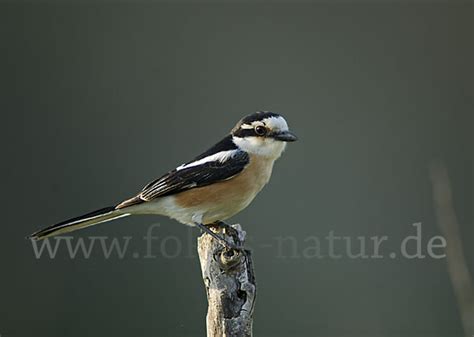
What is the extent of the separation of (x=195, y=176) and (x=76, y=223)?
57 cm

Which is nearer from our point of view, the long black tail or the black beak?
the long black tail

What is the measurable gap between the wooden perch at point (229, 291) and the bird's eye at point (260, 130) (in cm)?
79

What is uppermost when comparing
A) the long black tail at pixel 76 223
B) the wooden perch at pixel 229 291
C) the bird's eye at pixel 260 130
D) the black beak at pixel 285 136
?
the bird's eye at pixel 260 130

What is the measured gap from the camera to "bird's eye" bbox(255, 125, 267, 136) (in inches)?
156

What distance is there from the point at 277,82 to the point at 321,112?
0.50 meters

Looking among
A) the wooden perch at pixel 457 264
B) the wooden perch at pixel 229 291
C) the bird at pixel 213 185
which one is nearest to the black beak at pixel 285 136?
the bird at pixel 213 185

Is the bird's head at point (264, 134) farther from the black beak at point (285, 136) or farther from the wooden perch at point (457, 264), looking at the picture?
the wooden perch at point (457, 264)

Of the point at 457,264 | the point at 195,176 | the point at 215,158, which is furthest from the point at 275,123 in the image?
the point at 457,264

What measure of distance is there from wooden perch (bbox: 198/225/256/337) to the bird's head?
0.76 meters

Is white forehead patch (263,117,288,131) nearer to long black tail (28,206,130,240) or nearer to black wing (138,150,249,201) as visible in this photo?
black wing (138,150,249,201)

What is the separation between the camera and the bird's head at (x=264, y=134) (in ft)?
13.0

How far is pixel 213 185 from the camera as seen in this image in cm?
388

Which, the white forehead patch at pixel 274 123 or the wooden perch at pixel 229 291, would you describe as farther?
the white forehead patch at pixel 274 123

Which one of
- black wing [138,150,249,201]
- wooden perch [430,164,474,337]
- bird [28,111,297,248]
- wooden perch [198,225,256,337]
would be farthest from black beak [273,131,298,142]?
wooden perch [430,164,474,337]
